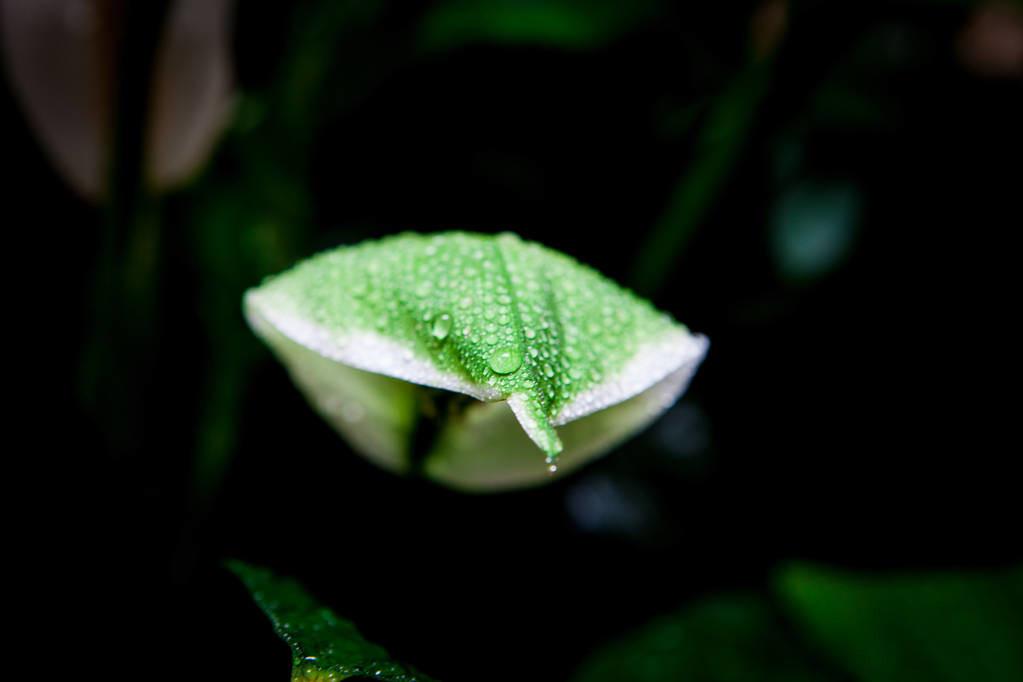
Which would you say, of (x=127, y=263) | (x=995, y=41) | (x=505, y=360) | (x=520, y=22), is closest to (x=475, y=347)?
(x=505, y=360)

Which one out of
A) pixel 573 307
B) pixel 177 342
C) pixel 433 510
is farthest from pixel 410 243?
pixel 177 342

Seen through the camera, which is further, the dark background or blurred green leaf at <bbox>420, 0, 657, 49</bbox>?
blurred green leaf at <bbox>420, 0, 657, 49</bbox>

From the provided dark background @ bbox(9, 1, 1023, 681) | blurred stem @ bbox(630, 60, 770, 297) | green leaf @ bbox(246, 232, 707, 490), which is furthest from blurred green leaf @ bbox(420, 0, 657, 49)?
green leaf @ bbox(246, 232, 707, 490)

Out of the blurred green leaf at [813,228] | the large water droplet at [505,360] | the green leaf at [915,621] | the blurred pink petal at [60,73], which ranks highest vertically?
the large water droplet at [505,360]

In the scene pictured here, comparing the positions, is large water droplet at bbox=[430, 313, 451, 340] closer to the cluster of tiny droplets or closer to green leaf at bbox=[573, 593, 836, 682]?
the cluster of tiny droplets

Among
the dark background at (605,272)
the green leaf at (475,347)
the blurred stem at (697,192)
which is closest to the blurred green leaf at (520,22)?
the dark background at (605,272)

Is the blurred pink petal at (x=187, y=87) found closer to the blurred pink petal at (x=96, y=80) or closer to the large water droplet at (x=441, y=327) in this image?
the blurred pink petal at (x=96, y=80)

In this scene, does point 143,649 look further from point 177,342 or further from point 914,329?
point 914,329

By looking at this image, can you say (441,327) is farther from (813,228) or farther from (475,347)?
(813,228)
